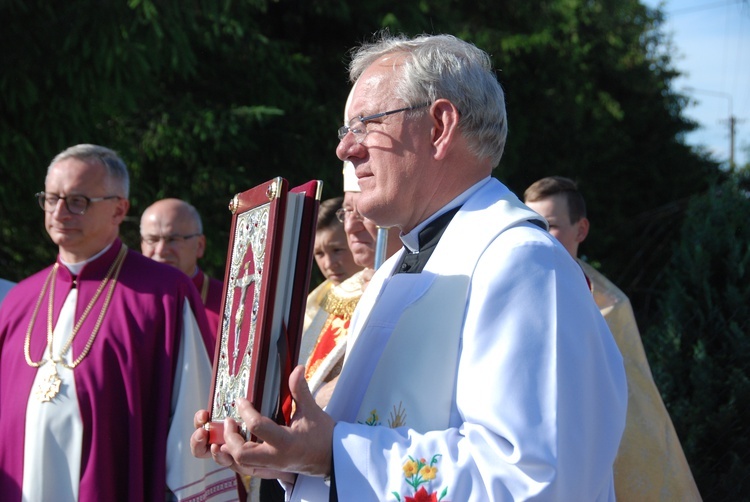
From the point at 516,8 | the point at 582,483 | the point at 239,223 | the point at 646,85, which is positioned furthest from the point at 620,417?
the point at 646,85

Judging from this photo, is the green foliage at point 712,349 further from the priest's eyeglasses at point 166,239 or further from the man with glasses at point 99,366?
the priest's eyeglasses at point 166,239

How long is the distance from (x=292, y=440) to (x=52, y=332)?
2818mm

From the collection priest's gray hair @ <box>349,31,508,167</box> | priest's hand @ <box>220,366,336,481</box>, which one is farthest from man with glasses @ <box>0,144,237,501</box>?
priest's gray hair @ <box>349,31,508,167</box>

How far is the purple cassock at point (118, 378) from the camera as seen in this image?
4.12m

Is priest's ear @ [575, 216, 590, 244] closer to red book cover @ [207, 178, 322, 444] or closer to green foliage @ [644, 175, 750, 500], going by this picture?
green foliage @ [644, 175, 750, 500]

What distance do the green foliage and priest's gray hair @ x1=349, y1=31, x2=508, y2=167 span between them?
3.33 meters

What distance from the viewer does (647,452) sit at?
429 centimetres

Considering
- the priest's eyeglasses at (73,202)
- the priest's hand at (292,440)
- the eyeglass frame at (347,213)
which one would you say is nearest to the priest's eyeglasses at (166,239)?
the priest's eyeglasses at (73,202)

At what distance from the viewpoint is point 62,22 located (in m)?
7.37

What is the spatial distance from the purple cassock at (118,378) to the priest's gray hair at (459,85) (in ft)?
7.85

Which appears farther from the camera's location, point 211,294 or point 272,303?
point 211,294

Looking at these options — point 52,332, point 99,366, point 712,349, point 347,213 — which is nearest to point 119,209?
point 52,332

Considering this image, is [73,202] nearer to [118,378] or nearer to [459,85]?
[118,378]

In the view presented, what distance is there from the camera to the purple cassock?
412cm
